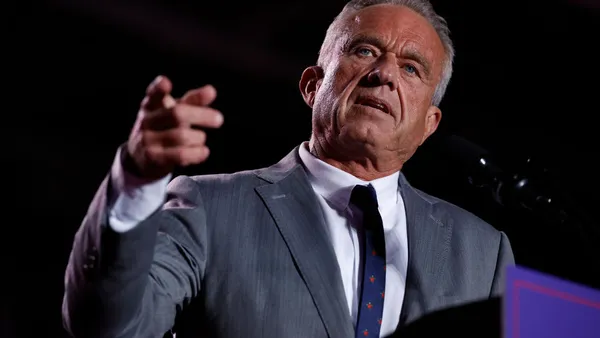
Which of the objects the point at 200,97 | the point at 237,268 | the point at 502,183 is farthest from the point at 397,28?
the point at 200,97

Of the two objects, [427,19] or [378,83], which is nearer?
[378,83]

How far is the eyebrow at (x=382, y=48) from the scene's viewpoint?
1938 millimetres

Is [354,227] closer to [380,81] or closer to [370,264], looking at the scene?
[370,264]

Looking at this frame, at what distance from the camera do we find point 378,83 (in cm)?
183

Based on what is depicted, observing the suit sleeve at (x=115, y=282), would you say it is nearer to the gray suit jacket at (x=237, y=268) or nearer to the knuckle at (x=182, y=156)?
the gray suit jacket at (x=237, y=268)

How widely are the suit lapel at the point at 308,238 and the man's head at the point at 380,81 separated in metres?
0.18

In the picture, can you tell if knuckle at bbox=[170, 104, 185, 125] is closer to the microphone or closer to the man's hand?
the man's hand

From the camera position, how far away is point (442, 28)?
6.90ft

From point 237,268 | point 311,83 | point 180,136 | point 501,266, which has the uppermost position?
point 180,136

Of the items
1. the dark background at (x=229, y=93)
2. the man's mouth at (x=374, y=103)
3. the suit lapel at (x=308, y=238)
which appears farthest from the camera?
the dark background at (x=229, y=93)

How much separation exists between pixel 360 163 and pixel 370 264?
388mm

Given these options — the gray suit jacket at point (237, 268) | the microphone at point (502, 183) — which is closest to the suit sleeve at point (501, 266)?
the gray suit jacket at point (237, 268)

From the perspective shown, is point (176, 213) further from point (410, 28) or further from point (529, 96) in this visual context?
point (529, 96)

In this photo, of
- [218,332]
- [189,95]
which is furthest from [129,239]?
[218,332]
